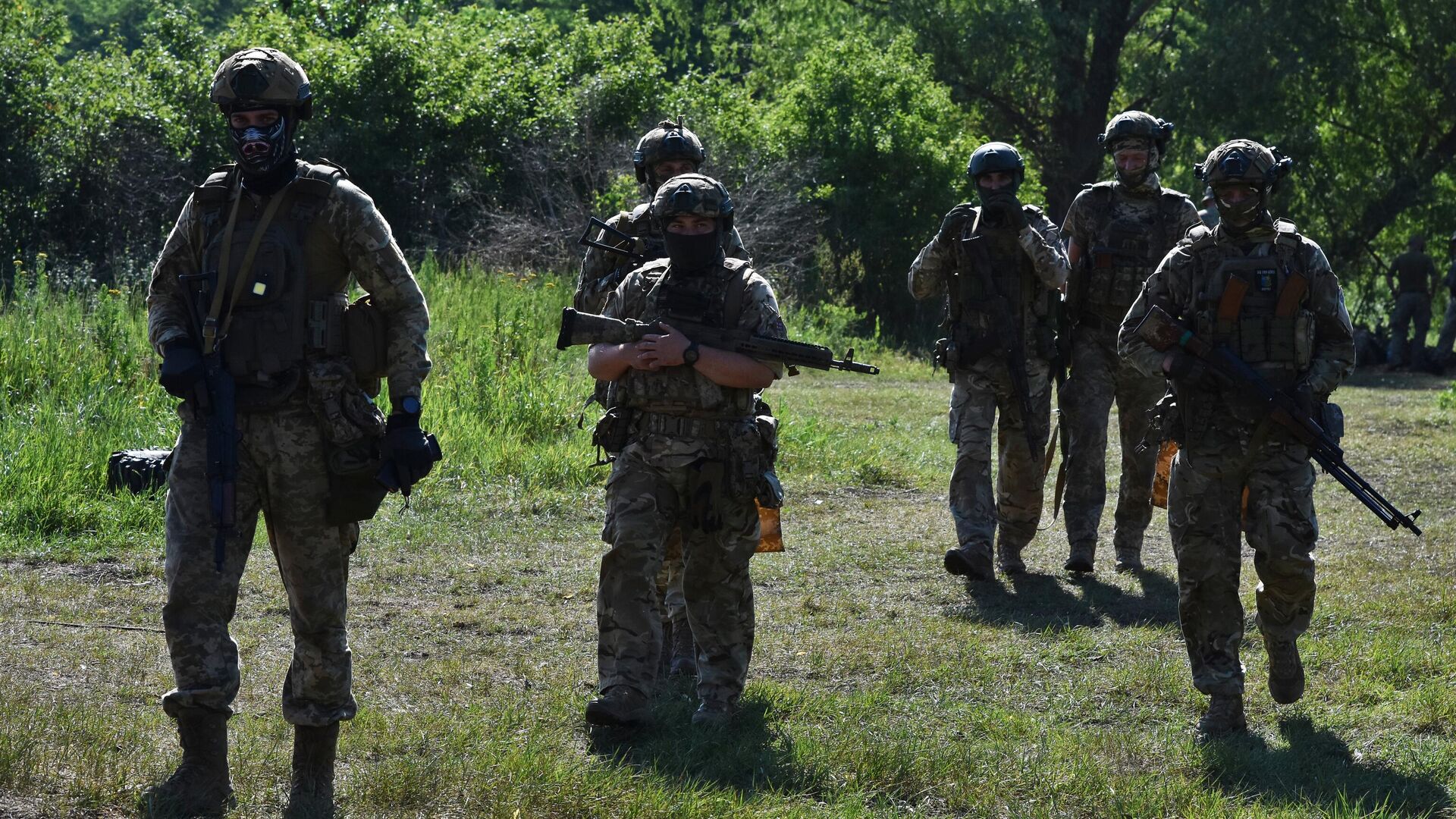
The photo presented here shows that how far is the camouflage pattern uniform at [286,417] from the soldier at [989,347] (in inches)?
156

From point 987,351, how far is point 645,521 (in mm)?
3083

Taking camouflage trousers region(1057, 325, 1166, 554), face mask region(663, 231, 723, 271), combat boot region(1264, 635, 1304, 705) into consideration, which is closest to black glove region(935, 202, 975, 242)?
camouflage trousers region(1057, 325, 1166, 554)

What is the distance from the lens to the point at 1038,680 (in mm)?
6414

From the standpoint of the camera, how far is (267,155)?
4.54 meters

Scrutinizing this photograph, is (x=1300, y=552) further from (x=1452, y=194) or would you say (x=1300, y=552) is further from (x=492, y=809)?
(x=1452, y=194)

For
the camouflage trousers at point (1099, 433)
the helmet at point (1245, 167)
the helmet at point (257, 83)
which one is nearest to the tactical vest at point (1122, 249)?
the camouflage trousers at point (1099, 433)

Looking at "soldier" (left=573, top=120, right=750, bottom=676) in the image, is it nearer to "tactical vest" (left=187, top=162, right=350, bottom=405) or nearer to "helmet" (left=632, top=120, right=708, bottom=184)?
"helmet" (left=632, top=120, right=708, bottom=184)

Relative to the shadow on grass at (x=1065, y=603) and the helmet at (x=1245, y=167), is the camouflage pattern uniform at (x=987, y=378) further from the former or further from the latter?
the helmet at (x=1245, y=167)

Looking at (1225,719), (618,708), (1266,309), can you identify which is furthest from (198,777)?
(1266,309)

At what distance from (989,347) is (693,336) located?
9.50 ft

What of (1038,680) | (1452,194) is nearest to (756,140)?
(1452,194)

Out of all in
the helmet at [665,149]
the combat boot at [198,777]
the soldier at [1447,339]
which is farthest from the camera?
the soldier at [1447,339]

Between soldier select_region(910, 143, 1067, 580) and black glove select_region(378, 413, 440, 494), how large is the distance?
161 inches

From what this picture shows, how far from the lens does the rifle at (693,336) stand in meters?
5.46
